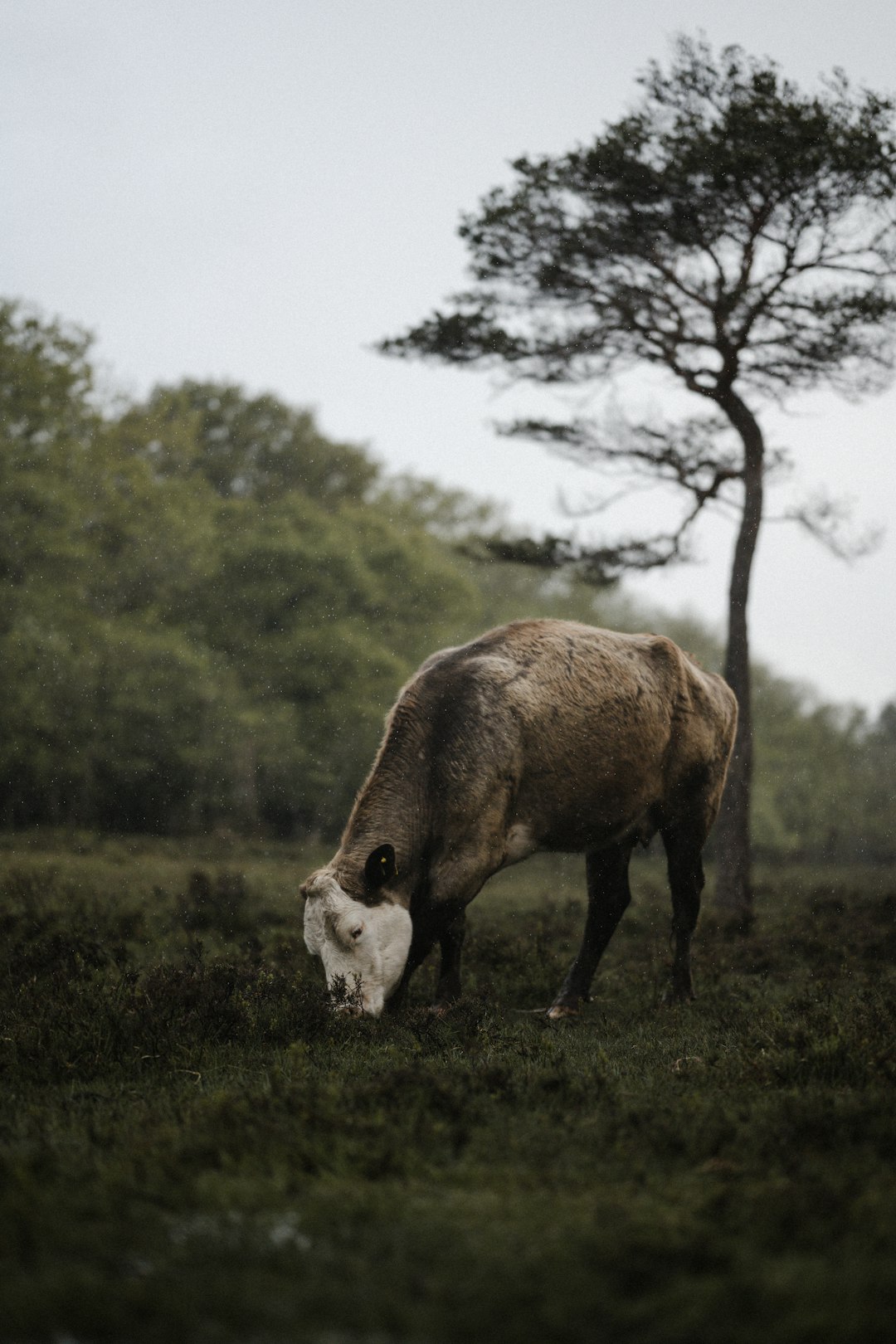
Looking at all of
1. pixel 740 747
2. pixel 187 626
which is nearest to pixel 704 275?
pixel 740 747

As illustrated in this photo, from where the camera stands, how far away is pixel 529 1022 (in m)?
7.29

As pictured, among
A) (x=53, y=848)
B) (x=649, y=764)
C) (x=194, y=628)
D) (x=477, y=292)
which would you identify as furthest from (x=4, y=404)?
(x=649, y=764)

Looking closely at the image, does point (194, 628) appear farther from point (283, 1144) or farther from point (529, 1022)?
point (283, 1144)

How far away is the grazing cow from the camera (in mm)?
7152

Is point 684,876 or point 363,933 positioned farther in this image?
point 684,876

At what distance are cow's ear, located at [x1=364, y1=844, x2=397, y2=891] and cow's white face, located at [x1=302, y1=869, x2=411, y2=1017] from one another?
144mm

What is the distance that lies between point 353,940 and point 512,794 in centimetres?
154

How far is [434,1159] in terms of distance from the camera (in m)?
4.07

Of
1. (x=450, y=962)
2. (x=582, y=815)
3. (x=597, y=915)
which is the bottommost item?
(x=450, y=962)

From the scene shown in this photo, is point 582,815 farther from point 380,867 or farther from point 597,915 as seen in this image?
point 380,867

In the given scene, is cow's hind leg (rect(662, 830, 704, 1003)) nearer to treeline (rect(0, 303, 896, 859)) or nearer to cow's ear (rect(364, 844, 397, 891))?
cow's ear (rect(364, 844, 397, 891))

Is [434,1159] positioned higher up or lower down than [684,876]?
lower down

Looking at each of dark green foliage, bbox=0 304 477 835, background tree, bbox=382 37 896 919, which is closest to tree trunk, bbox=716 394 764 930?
background tree, bbox=382 37 896 919

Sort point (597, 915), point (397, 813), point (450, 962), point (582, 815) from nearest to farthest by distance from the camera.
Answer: point (397, 813) → point (450, 962) → point (582, 815) → point (597, 915)
